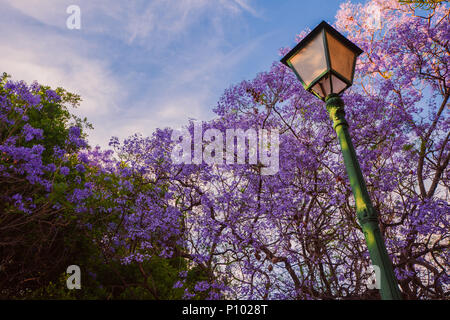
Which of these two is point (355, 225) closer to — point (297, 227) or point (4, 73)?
point (297, 227)

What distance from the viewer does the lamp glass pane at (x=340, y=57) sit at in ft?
11.1

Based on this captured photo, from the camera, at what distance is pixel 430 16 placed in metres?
8.87

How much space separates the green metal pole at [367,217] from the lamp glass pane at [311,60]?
1.15 ft

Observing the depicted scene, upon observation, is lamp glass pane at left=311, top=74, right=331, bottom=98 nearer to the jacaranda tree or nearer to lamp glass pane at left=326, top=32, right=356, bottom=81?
lamp glass pane at left=326, top=32, right=356, bottom=81

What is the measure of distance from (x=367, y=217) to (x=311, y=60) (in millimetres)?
1896

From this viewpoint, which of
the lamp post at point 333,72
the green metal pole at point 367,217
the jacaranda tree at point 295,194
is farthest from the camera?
the jacaranda tree at point 295,194

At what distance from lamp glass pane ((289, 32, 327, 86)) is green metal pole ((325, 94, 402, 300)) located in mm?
351

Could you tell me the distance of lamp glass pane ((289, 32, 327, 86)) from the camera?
11.2 ft

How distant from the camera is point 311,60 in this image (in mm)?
3518

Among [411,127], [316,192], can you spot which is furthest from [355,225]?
[411,127]

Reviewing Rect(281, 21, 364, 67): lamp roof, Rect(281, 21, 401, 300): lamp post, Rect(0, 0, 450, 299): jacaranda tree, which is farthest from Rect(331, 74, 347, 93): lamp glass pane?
Rect(0, 0, 450, 299): jacaranda tree

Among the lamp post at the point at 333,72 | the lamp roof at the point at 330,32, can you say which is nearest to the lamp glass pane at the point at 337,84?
the lamp post at the point at 333,72

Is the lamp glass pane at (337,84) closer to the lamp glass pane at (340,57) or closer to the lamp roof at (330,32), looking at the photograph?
the lamp glass pane at (340,57)
